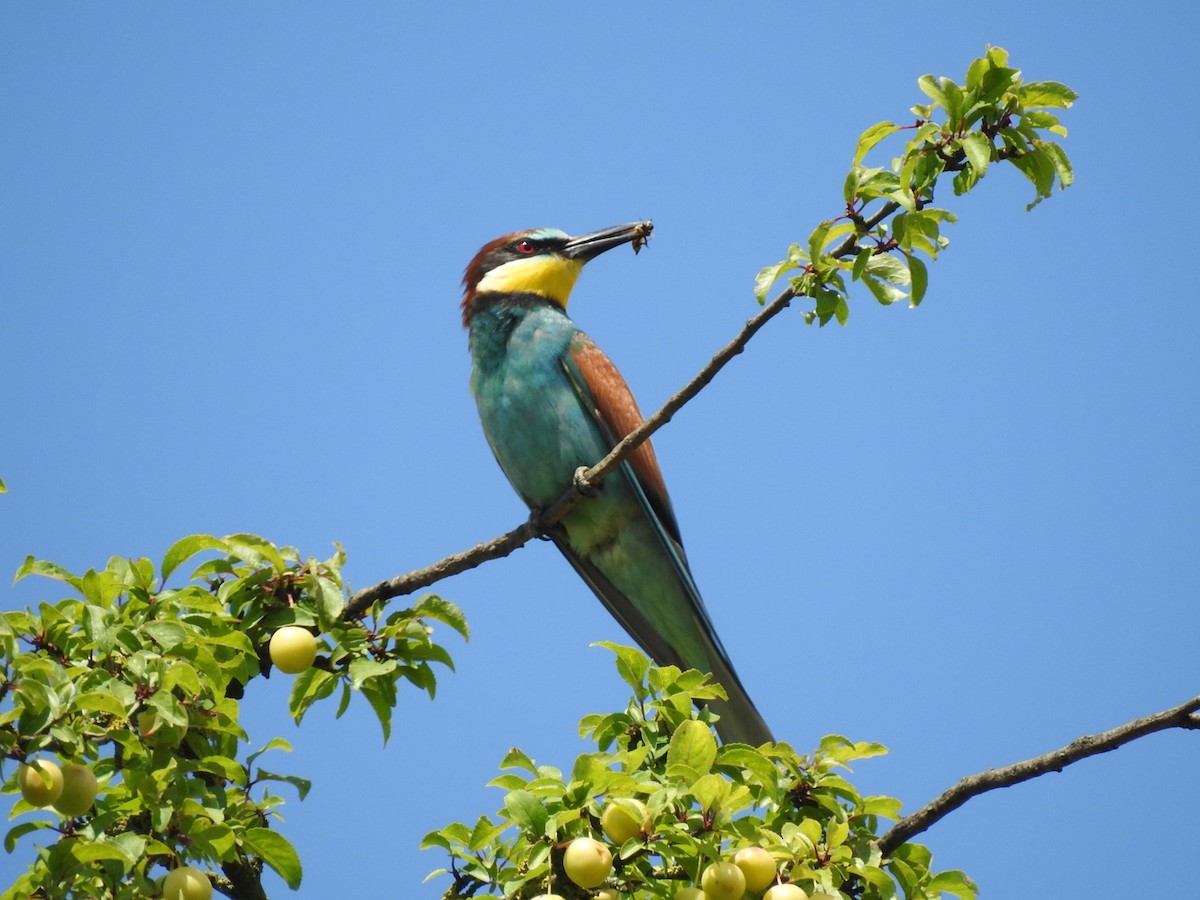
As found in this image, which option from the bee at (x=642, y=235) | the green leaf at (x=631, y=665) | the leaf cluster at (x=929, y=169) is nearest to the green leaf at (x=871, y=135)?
the leaf cluster at (x=929, y=169)

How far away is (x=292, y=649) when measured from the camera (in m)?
3.69

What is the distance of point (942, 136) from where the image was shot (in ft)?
12.1

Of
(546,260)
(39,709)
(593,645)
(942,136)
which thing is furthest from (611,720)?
(546,260)

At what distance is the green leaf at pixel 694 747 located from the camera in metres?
3.34

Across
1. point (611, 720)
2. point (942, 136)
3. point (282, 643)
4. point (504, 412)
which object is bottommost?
point (611, 720)

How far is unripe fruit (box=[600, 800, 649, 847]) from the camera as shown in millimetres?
3127

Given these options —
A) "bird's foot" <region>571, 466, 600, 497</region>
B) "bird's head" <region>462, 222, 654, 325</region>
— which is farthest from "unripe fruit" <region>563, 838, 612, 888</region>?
"bird's head" <region>462, 222, 654, 325</region>

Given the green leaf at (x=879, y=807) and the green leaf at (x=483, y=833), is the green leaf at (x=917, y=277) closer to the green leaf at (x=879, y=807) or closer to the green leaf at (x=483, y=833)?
the green leaf at (x=879, y=807)

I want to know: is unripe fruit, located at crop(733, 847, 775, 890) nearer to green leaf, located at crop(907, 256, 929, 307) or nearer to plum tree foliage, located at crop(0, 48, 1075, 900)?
plum tree foliage, located at crop(0, 48, 1075, 900)

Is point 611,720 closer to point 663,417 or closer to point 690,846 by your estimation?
point 690,846

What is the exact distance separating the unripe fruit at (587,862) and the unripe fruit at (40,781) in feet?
3.99

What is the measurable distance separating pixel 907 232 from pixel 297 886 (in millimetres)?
2477

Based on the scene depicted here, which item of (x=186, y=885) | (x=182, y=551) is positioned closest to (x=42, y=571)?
(x=182, y=551)

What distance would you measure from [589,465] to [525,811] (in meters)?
3.10
